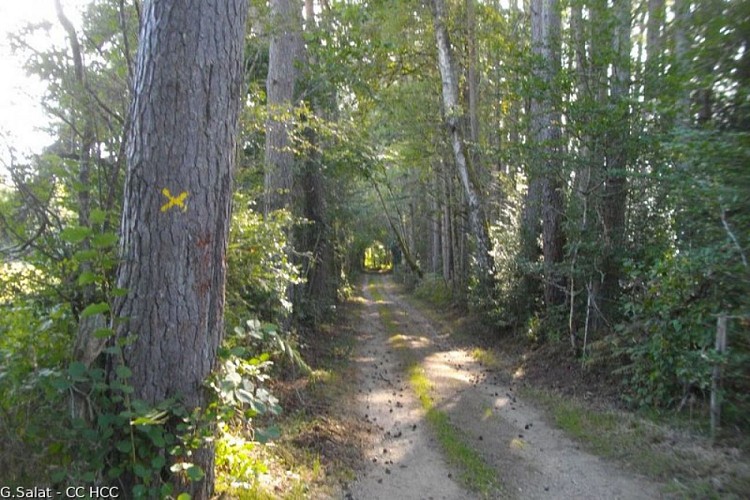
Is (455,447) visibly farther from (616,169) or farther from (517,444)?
(616,169)

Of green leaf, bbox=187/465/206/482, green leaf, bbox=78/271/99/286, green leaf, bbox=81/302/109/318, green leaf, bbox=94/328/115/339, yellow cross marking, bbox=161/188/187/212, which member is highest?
yellow cross marking, bbox=161/188/187/212

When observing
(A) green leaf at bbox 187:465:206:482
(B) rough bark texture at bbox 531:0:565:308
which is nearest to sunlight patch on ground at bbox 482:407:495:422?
(B) rough bark texture at bbox 531:0:565:308

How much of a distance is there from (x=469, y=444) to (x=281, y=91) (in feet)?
24.9

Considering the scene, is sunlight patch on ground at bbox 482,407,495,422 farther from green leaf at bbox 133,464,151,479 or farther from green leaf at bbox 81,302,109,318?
green leaf at bbox 81,302,109,318

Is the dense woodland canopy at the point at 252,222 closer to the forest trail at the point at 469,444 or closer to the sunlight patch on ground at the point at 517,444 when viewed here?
the forest trail at the point at 469,444

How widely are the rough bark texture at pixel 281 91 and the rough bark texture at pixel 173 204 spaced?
5877mm

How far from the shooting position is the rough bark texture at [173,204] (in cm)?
363

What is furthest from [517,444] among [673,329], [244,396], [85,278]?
[85,278]

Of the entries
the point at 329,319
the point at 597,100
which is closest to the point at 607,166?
the point at 597,100

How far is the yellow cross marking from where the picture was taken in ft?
12.0

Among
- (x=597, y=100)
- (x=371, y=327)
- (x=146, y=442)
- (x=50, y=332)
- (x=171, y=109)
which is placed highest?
(x=597, y=100)

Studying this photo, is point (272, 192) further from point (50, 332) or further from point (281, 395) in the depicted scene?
point (50, 332)

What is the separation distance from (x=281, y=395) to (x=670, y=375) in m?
5.63

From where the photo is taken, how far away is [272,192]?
1016cm
